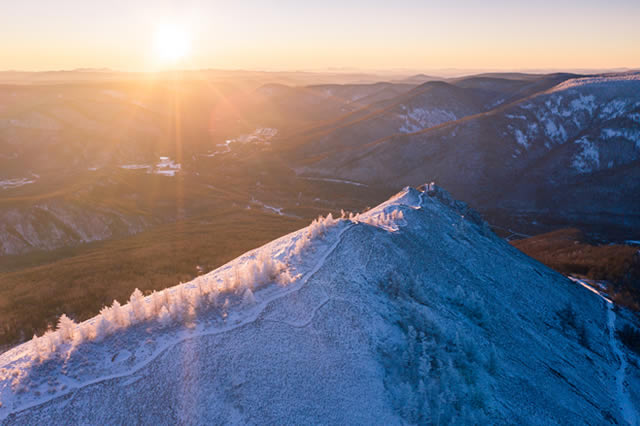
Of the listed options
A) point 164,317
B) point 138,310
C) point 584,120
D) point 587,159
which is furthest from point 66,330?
point 584,120

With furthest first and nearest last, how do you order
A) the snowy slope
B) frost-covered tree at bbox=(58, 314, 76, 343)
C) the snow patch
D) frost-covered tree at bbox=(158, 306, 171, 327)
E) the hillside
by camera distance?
the snow patch < the hillside < frost-covered tree at bbox=(158, 306, 171, 327) < frost-covered tree at bbox=(58, 314, 76, 343) < the snowy slope

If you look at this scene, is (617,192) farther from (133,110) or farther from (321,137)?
(133,110)

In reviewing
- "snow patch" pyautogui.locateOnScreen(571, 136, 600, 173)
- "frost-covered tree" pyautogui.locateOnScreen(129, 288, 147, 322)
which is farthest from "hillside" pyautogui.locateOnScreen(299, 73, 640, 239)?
"frost-covered tree" pyautogui.locateOnScreen(129, 288, 147, 322)

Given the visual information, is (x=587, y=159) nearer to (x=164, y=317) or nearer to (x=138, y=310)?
(x=164, y=317)

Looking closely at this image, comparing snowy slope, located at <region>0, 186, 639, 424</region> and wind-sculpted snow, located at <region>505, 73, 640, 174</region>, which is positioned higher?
wind-sculpted snow, located at <region>505, 73, 640, 174</region>

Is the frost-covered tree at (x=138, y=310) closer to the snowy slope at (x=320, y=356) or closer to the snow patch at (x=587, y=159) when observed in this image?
the snowy slope at (x=320, y=356)

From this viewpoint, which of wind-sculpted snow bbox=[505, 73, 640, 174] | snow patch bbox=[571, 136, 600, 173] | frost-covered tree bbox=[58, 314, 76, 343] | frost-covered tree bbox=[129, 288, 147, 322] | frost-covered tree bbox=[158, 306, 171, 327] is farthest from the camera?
wind-sculpted snow bbox=[505, 73, 640, 174]

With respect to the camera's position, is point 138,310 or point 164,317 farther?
point 138,310

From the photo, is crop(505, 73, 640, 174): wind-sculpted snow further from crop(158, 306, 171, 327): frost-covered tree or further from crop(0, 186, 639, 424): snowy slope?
crop(158, 306, 171, 327): frost-covered tree

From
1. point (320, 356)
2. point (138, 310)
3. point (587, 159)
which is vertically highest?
point (138, 310)
